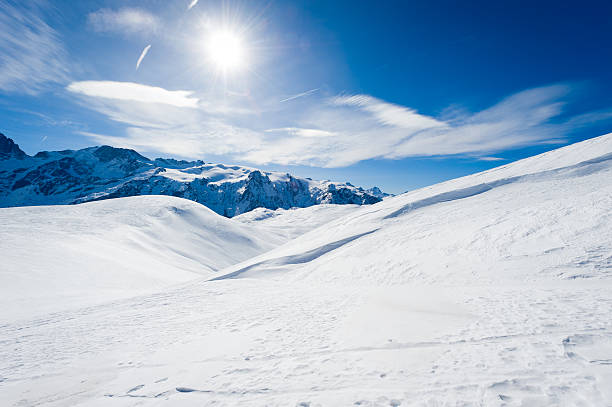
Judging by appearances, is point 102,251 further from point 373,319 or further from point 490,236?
point 490,236

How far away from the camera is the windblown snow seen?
4348 millimetres

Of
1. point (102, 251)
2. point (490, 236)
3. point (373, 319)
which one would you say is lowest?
point (373, 319)

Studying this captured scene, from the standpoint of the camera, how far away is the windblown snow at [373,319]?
435 cm

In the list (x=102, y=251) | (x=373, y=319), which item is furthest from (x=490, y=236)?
(x=102, y=251)

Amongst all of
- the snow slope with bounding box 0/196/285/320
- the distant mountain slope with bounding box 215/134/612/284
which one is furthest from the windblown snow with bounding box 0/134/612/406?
the snow slope with bounding box 0/196/285/320

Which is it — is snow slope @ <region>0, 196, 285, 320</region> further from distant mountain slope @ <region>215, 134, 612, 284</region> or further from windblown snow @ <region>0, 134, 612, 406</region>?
distant mountain slope @ <region>215, 134, 612, 284</region>

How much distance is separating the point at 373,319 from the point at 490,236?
27.6 ft

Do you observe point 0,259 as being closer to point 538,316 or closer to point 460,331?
point 460,331

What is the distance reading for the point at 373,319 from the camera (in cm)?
716

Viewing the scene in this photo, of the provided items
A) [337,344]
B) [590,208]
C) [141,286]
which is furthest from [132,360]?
[590,208]

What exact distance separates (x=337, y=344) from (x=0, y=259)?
24989 mm

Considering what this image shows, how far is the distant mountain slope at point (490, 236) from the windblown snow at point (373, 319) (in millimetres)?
94

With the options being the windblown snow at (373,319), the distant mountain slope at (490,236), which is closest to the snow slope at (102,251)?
the windblown snow at (373,319)

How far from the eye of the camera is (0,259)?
17.4 metres
